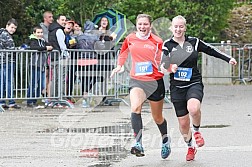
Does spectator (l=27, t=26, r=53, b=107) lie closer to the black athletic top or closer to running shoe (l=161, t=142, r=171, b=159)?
the black athletic top

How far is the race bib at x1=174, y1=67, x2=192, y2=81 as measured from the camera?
9.24 meters

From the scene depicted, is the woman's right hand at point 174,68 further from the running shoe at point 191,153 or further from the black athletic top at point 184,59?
the running shoe at point 191,153

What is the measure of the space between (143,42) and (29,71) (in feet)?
21.9

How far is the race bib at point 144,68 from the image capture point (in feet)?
30.8

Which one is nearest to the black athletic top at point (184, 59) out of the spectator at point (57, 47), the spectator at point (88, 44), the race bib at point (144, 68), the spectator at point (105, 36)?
the race bib at point (144, 68)

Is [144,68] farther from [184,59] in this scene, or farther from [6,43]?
[6,43]

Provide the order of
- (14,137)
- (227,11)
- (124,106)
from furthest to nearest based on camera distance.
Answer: (227,11) < (124,106) < (14,137)

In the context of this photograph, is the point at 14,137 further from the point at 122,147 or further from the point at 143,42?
the point at 143,42

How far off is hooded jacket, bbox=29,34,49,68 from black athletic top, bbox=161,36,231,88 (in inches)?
260

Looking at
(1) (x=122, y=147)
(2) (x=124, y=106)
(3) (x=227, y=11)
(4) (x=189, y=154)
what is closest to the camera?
(4) (x=189, y=154)

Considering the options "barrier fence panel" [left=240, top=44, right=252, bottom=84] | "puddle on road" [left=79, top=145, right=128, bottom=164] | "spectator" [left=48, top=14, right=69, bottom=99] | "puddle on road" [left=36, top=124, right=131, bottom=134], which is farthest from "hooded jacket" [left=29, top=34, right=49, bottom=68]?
"barrier fence panel" [left=240, top=44, right=252, bottom=84]

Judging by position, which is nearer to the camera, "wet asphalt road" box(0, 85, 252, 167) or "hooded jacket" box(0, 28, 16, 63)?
"wet asphalt road" box(0, 85, 252, 167)

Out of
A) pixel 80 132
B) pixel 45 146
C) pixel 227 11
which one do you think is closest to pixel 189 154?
pixel 45 146

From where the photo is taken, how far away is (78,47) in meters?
16.5
